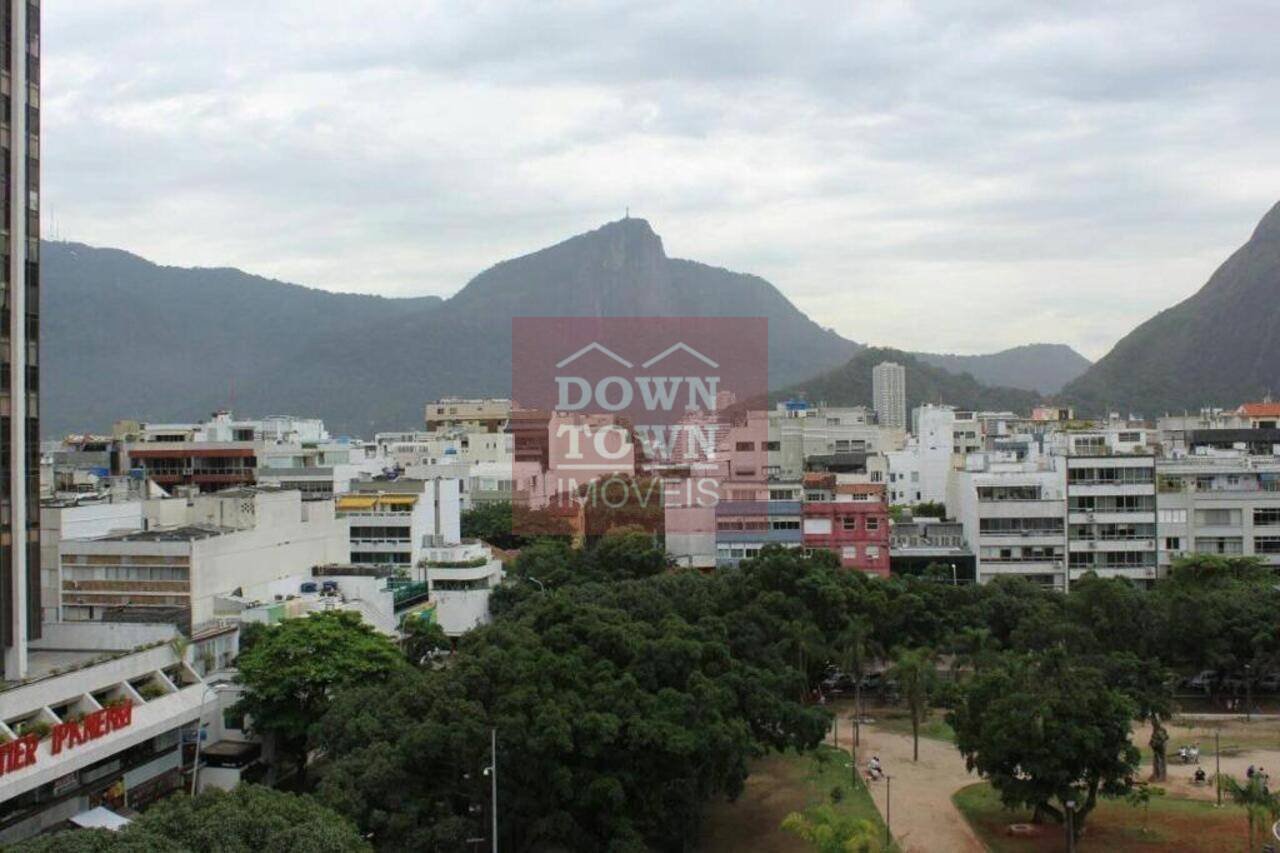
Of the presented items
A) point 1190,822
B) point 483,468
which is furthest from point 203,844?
point 483,468

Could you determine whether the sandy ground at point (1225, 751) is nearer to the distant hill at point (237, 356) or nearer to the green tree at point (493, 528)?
the green tree at point (493, 528)

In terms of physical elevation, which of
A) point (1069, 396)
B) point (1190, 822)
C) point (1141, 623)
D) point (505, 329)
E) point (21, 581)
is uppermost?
point (505, 329)

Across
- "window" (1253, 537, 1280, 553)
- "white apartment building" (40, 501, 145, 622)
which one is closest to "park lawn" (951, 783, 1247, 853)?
"window" (1253, 537, 1280, 553)

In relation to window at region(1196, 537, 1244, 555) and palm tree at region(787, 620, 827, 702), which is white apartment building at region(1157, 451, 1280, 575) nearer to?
window at region(1196, 537, 1244, 555)

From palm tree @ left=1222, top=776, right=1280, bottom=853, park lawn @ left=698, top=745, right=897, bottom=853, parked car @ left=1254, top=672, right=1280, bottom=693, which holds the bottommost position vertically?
park lawn @ left=698, top=745, right=897, bottom=853

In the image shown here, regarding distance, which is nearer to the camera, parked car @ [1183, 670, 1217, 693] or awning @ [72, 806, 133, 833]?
awning @ [72, 806, 133, 833]

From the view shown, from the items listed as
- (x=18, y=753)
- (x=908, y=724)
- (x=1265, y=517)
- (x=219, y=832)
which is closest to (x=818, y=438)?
(x=1265, y=517)

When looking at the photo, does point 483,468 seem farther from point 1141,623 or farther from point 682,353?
point 682,353

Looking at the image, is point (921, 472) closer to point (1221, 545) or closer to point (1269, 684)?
point (1221, 545)
